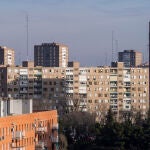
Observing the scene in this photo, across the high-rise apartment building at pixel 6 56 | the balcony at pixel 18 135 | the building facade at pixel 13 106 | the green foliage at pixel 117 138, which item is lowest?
the green foliage at pixel 117 138

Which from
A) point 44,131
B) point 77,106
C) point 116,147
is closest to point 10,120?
point 44,131

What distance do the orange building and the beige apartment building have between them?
2774cm

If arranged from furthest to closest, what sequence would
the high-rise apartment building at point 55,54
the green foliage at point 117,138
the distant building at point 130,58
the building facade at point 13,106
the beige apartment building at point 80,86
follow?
the distant building at point 130,58, the high-rise apartment building at point 55,54, the beige apartment building at point 80,86, the green foliage at point 117,138, the building facade at point 13,106

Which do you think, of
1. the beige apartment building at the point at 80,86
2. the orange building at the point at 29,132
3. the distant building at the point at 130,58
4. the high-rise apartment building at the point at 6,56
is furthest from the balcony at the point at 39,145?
the distant building at the point at 130,58

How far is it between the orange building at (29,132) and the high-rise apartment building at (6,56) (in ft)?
168

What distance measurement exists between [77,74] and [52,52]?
1874 cm

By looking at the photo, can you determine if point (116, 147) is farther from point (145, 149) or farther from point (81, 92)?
point (81, 92)

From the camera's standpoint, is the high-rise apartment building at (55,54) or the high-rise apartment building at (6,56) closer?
the high-rise apartment building at (55,54)

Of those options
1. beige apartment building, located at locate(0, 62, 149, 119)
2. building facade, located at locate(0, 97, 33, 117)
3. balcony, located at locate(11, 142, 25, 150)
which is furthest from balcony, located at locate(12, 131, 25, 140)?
beige apartment building, located at locate(0, 62, 149, 119)

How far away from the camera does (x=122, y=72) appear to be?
233ft

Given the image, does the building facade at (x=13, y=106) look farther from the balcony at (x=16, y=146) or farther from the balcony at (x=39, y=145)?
the balcony at (x=39, y=145)

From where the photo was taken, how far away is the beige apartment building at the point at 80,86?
6644 centimetres

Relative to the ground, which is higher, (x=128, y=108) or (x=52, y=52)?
(x=52, y=52)

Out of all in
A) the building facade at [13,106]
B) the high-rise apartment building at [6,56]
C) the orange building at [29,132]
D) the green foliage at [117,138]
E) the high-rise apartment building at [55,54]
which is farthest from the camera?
the high-rise apartment building at [6,56]
